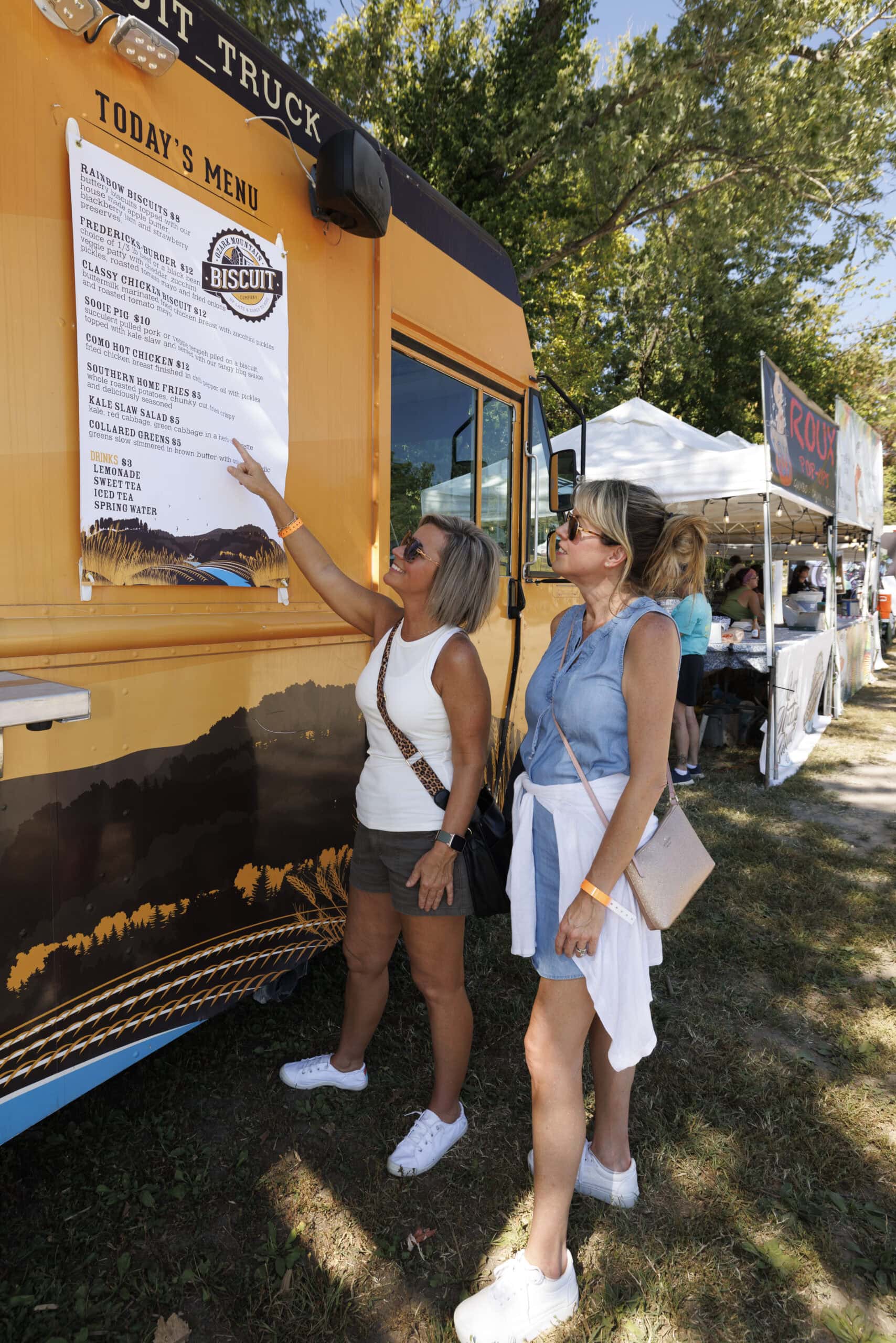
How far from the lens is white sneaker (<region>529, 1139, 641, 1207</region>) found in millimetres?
2246

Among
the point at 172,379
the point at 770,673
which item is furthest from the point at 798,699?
the point at 172,379

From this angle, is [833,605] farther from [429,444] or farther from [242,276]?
[242,276]

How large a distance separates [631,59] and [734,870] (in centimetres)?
921

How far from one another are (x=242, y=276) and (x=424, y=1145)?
2.54m

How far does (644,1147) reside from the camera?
8.19 ft

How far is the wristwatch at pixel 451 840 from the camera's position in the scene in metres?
2.14

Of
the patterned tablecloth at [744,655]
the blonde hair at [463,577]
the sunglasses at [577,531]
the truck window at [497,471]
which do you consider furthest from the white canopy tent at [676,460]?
the sunglasses at [577,531]

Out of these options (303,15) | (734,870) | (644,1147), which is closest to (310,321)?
(644,1147)

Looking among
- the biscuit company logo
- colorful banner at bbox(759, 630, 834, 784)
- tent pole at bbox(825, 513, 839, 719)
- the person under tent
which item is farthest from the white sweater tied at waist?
the person under tent

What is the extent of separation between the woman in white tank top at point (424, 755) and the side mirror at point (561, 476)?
169cm

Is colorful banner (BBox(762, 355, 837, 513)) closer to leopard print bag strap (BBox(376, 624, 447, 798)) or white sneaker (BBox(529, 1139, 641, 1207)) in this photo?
leopard print bag strap (BBox(376, 624, 447, 798))

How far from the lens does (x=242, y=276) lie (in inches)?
84.4

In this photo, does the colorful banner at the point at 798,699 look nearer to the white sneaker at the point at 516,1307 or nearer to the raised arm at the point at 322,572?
the raised arm at the point at 322,572

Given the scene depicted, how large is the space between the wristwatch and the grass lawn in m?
1.03
